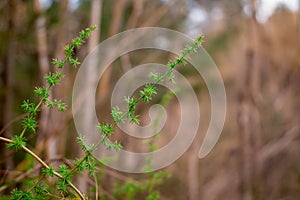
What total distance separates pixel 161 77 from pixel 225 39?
4830mm

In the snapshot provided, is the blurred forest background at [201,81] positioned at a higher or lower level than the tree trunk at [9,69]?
higher

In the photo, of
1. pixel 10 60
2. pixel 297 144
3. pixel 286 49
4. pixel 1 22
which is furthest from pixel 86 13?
pixel 297 144

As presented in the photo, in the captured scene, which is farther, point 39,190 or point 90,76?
point 90,76

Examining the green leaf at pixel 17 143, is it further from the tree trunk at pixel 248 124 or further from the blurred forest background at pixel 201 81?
the tree trunk at pixel 248 124

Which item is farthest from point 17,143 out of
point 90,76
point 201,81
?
point 201,81

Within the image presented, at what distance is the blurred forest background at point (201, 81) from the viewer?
7.25 feet

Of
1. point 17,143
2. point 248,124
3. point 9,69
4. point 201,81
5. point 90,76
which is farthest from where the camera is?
point 201,81

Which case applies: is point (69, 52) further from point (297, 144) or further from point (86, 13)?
point (297, 144)

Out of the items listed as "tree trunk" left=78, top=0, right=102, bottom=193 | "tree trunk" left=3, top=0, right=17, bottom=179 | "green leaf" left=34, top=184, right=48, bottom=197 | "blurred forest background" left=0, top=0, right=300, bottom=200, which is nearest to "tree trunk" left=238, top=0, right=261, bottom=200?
"blurred forest background" left=0, top=0, right=300, bottom=200

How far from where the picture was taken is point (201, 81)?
5.29m

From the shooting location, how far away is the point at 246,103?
2320 millimetres

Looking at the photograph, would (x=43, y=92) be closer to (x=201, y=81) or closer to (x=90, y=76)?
(x=90, y=76)

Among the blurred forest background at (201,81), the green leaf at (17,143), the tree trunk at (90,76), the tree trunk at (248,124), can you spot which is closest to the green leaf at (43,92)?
the green leaf at (17,143)

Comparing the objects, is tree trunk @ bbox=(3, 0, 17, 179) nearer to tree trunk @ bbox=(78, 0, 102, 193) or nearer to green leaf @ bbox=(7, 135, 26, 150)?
tree trunk @ bbox=(78, 0, 102, 193)
